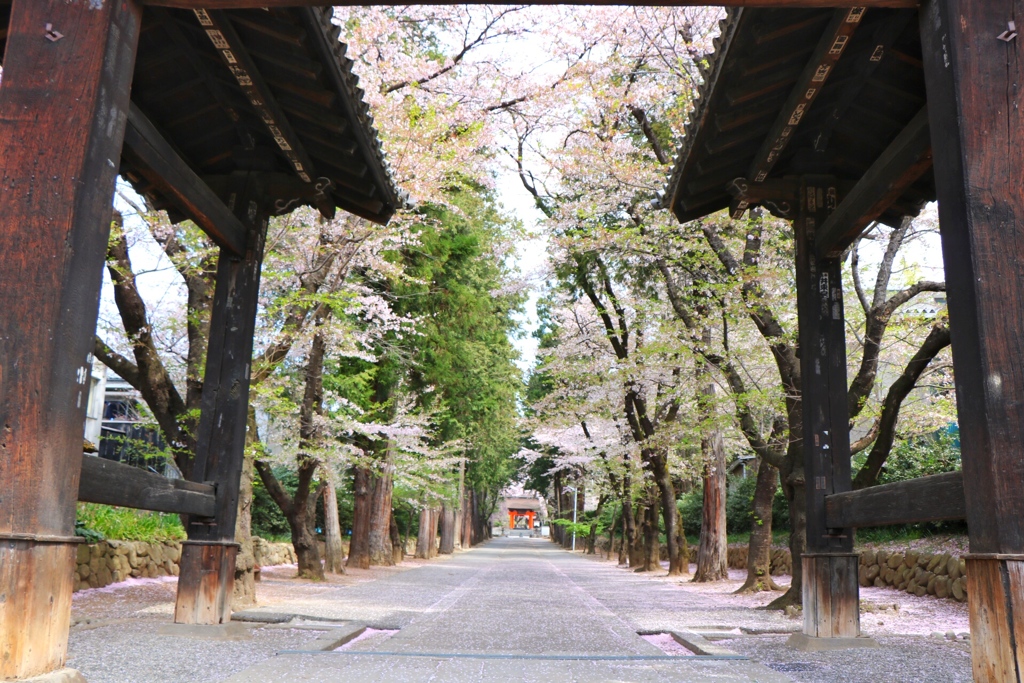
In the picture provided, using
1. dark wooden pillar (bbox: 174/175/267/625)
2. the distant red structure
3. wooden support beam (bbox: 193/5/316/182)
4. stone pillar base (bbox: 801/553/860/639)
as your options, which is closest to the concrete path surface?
stone pillar base (bbox: 801/553/860/639)

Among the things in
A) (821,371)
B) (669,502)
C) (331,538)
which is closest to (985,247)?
(821,371)

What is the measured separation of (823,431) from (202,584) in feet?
18.3

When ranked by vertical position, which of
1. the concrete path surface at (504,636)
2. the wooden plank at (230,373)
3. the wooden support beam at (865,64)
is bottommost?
the concrete path surface at (504,636)

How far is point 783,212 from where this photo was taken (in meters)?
7.74

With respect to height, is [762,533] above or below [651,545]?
above

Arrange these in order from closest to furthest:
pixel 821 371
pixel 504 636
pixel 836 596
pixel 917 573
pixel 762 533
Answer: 1. pixel 836 596
2. pixel 821 371
3. pixel 504 636
4. pixel 917 573
5. pixel 762 533

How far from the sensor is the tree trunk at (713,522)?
18.6 m

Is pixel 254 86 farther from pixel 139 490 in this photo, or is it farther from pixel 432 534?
pixel 432 534

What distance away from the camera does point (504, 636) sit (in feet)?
27.7

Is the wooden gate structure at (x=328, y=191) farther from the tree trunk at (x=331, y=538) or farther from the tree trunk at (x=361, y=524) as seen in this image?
the tree trunk at (x=361, y=524)

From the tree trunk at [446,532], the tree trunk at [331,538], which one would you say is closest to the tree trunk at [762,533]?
the tree trunk at [331,538]

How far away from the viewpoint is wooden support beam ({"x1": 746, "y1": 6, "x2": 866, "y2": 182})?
5.12 metres

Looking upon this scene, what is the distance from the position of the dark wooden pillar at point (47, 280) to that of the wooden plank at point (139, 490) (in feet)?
3.72

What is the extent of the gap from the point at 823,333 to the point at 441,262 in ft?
37.2
